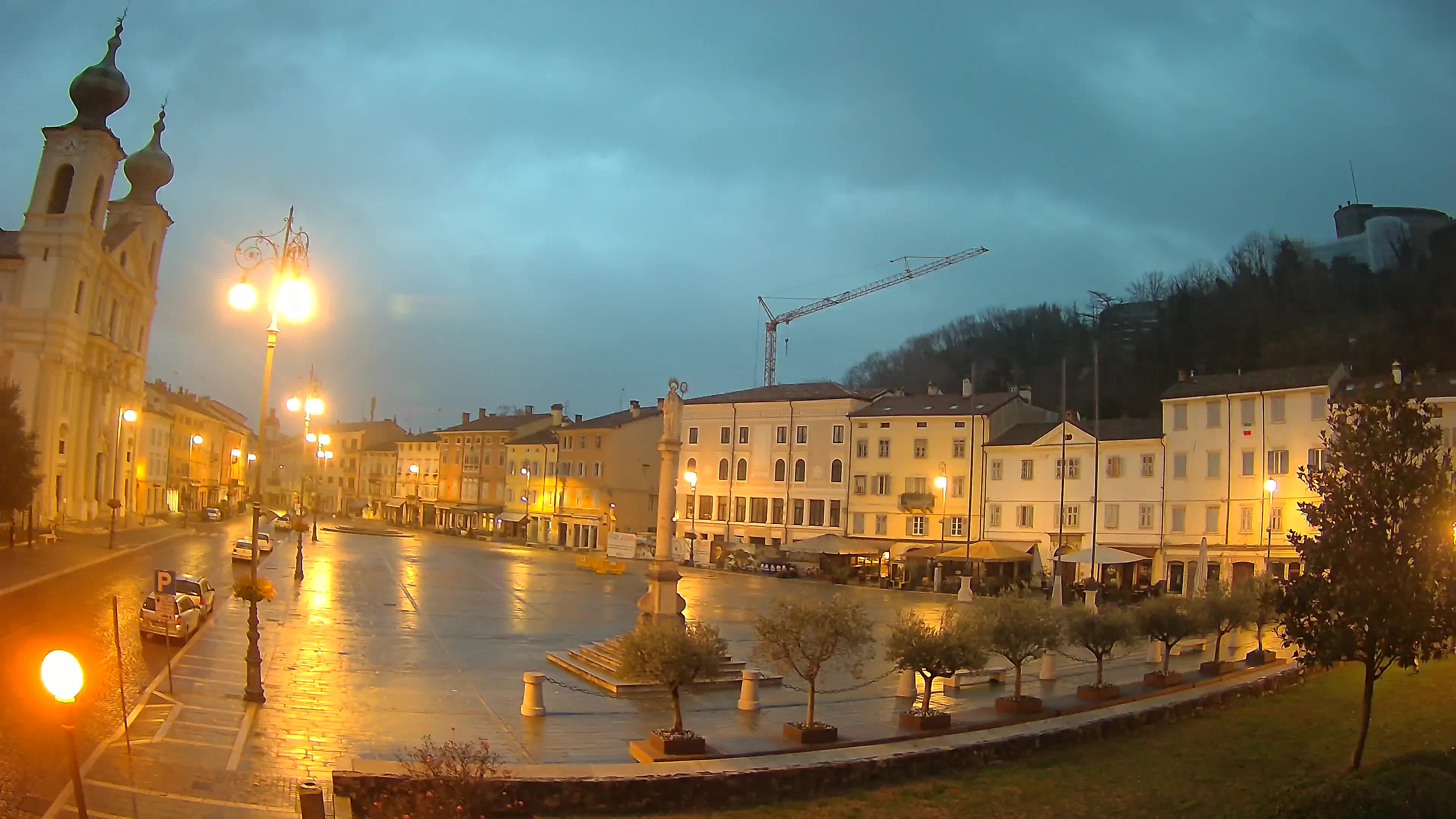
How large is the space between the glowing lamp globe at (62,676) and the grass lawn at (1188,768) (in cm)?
735

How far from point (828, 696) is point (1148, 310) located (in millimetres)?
91354

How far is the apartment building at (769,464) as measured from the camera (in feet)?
212

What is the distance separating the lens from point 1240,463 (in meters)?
48.3

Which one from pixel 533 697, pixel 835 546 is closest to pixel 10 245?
pixel 835 546

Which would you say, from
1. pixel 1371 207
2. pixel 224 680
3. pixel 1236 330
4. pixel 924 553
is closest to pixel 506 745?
pixel 224 680

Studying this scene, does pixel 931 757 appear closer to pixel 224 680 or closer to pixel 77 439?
pixel 224 680

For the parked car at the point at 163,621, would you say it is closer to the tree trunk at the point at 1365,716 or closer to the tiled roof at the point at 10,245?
the tree trunk at the point at 1365,716

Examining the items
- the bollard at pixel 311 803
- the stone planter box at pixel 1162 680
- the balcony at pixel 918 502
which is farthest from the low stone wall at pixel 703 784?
the balcony at pixel 918 502

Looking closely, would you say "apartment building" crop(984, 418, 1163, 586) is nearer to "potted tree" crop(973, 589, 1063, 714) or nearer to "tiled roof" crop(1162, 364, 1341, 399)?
"tiled roof" crop(1162, 364, 1341, 399)

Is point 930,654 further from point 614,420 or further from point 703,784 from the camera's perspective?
point 614,420

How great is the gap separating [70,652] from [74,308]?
58.9 metres

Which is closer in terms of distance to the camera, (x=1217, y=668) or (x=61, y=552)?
(x=1217, y=668)

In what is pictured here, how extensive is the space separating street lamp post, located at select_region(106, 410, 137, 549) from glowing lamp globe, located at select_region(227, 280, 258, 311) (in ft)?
114

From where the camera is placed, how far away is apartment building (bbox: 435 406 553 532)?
100m
